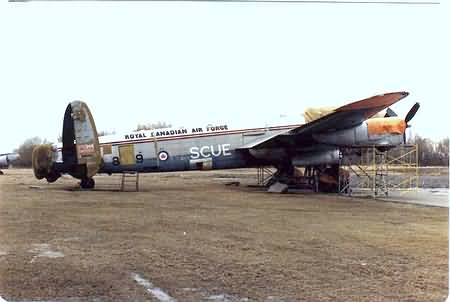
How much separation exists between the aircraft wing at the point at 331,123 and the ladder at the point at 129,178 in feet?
11.5

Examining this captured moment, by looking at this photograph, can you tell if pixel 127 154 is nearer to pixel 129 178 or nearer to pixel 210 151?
pixel 129 178

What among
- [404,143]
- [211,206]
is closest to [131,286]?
[211,206]

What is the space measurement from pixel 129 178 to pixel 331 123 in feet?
23.1

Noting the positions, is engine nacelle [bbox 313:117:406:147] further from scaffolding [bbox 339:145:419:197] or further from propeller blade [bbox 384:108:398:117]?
propeller blade [bbox 384:108:398:117]

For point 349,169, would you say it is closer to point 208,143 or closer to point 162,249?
point 208,143

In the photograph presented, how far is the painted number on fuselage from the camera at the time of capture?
15.6 meters

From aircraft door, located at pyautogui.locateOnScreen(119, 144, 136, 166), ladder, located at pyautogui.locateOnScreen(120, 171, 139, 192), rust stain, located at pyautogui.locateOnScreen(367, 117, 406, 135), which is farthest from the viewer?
ladder, located at pyautogui.locateOnScreen(120, 171, 139, 192)

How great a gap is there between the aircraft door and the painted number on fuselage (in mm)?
1778

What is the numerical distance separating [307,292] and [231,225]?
150 inches

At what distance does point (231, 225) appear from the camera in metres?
8.33

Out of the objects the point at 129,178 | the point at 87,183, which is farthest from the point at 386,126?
the point at 87,183

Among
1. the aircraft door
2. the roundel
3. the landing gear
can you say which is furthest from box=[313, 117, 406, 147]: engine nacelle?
the landing gear

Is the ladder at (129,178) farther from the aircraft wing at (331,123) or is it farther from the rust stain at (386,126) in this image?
the rust stain at (386,126)

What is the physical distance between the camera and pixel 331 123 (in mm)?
14602
